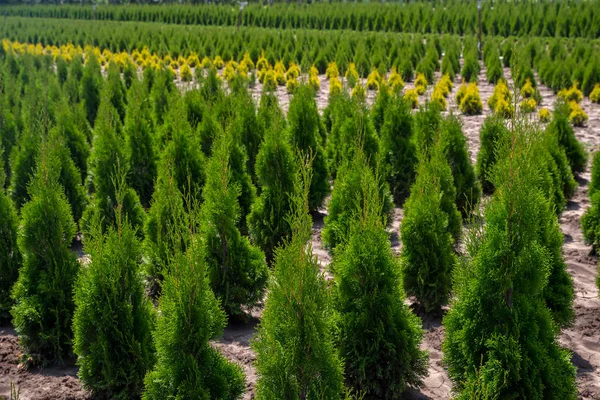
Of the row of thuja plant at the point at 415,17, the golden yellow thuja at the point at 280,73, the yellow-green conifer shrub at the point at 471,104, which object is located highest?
the row of thuja plant at the point at 415,17

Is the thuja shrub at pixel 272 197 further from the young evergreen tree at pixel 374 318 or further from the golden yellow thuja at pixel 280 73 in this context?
the golden yellow thuja at pixel 280 73

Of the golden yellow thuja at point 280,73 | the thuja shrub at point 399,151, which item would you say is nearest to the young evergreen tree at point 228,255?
the thuja shrub at point 399,151

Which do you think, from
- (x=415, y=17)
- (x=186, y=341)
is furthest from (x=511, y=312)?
(x=415, y=17)

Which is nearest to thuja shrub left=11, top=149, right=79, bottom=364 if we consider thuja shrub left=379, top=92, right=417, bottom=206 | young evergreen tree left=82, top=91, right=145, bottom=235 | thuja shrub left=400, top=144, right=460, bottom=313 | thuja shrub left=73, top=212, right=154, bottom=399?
thuja shrub left=73, top=212, right=154, bottom=399

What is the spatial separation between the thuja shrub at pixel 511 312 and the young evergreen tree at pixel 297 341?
95cm

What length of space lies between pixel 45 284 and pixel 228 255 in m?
1.56

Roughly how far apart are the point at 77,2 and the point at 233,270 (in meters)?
47.3

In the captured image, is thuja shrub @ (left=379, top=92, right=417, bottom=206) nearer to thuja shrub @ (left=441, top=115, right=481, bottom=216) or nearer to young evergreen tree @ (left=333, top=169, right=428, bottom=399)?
thuja shrub @ (left=441, top=115, right=481, bottom=216)

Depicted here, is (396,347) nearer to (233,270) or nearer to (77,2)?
(233,270)

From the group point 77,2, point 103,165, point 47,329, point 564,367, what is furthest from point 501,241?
point 77,2

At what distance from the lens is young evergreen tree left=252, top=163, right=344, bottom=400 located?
4.02 meters

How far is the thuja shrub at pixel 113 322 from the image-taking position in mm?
4898

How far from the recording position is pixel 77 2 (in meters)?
48.8

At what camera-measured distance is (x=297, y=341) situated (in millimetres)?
4023
